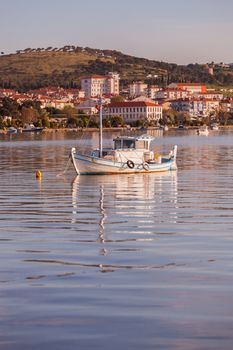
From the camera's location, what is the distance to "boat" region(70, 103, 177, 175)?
34.8m

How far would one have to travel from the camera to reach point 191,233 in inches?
593

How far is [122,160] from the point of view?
118 ft

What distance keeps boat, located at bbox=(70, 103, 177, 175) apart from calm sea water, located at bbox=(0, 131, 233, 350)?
40.2ft

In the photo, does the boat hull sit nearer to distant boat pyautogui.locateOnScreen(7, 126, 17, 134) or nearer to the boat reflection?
the boat reflection

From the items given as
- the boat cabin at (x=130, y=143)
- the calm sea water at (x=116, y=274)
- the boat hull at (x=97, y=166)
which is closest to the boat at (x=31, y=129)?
the boat cabin at (x=130, y=143)

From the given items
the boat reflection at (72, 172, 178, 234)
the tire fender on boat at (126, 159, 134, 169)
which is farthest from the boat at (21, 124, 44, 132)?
the boat reflection at (72, 172, 178, 234)

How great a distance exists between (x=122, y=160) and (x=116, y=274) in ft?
81.3

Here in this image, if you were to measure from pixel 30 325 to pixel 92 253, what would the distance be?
4227 millimetres

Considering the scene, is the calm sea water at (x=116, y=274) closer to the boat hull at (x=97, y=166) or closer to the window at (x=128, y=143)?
the boat hull at (x=97, y=166)

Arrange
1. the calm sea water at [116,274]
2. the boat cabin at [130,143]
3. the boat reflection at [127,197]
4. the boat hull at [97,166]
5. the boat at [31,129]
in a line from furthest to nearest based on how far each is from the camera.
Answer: the boat at [31,129], the boat cabin at [130,143], the boat hull at [97,166], the boat reflection at [127,197], the calm sea water at [116,274]

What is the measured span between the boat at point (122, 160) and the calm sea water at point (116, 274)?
12.3 meters

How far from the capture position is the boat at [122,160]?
34781 mm

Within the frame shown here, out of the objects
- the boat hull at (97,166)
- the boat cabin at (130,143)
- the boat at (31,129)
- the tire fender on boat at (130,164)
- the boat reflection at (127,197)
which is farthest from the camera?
the boat at (31,129)

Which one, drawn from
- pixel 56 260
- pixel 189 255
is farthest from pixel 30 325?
pixel 189 255
